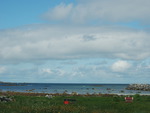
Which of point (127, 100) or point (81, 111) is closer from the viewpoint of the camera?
point (81, 111)

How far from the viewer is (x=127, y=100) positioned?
3584 cm

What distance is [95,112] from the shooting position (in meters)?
23.9

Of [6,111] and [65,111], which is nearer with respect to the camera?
[6,111]

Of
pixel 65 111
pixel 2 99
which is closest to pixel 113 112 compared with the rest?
pixel 65 111

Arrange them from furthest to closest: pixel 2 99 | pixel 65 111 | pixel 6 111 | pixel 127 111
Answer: pixel 2 99 → pixel 127 111 → pixel 65 111 → pixel 6 111

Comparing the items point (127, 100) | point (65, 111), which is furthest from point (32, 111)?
point (127, 100)

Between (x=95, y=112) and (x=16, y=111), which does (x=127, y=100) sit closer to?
(x=95, y=112)

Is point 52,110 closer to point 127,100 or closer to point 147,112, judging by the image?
point 147,112

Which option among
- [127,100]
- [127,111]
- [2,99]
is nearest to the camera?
[127,111]

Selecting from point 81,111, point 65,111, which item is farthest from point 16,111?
point 81,111

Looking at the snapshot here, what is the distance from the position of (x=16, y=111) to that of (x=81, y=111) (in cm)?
619

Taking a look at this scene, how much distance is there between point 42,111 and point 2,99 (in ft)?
38.6

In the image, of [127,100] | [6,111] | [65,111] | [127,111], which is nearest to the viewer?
[6,111]

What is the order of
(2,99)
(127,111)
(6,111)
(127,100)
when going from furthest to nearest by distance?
(127,100) < (2,99) < (127,111) < (6,111)
